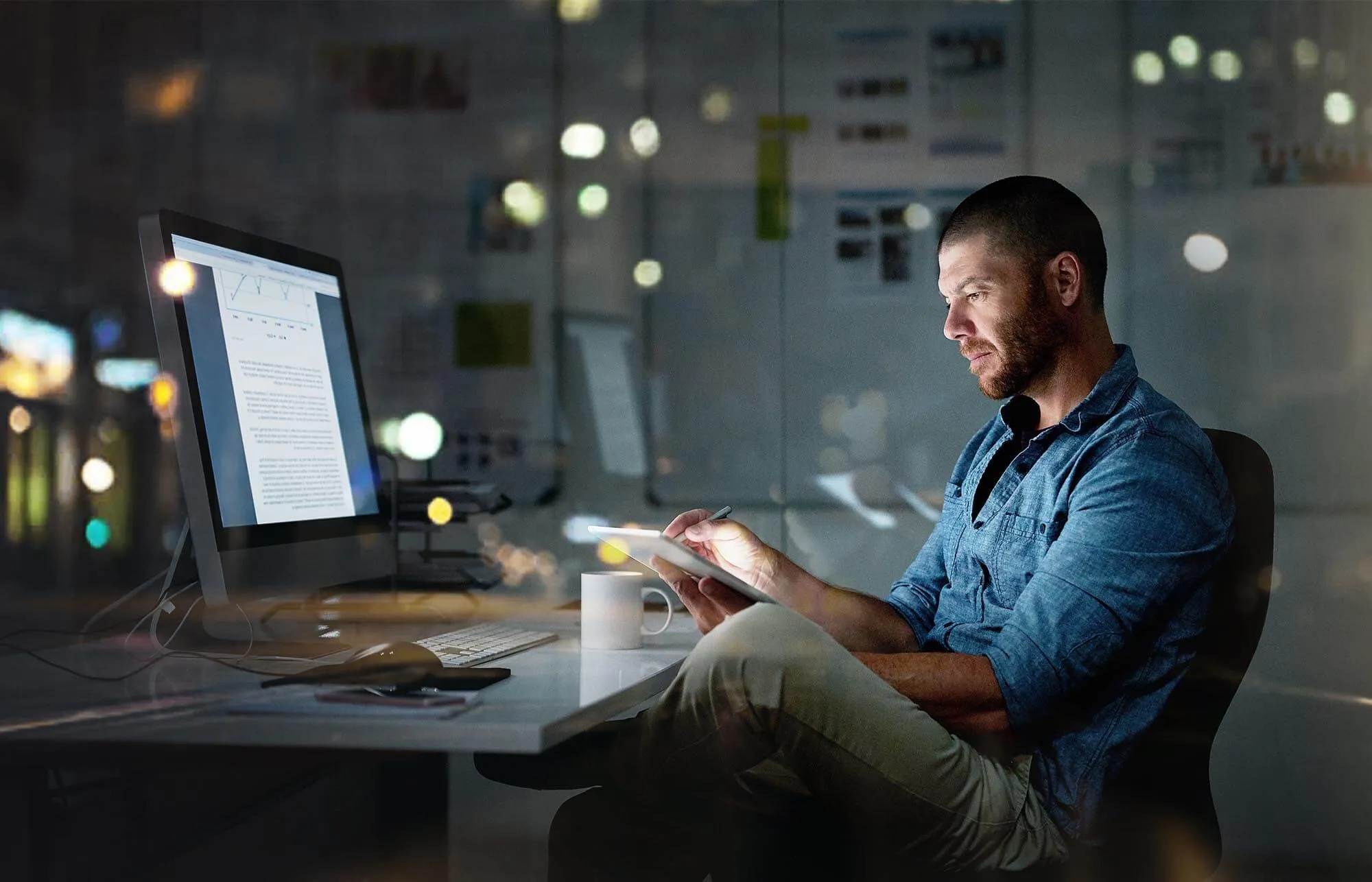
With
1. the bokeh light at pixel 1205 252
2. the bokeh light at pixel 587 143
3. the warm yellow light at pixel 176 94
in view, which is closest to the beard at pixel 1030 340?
the bokeh light at pixel 1205 252

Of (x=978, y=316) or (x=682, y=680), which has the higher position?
(x=978, y=316)

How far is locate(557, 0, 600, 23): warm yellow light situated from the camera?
242cm

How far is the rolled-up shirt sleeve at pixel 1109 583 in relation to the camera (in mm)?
1180

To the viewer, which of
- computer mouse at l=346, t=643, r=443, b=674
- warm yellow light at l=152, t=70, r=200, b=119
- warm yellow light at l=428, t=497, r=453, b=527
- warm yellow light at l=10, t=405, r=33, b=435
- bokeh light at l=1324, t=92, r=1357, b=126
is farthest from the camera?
warm yellow light at l=152, t=70, r=200, b=119

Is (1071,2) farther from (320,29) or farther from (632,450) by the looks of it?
(320,29)

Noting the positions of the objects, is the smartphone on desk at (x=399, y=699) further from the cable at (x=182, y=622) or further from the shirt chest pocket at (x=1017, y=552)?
the shirt chest pocket at (x=1017, y=552)

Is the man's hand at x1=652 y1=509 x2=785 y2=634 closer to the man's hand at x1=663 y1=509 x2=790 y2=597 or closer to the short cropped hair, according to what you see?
the man's hand at x1=663 y1=509 x2=790 y2=597

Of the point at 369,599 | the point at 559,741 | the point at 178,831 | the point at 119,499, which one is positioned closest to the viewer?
the point at 559,741

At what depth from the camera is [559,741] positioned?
0.88m

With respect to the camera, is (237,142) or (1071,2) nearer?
(1071,2)

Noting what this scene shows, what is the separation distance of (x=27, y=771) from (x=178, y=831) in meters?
0.52

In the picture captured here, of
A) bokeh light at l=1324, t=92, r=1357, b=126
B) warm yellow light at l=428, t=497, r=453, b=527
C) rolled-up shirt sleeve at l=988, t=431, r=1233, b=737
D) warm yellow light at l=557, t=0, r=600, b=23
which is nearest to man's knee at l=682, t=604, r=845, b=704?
rolled-up shirt sleeve at l=988, t=431, r=1233, b=737

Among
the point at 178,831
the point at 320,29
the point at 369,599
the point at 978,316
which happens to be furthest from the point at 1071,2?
the point at 178,831

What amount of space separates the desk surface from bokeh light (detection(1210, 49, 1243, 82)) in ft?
6.05
